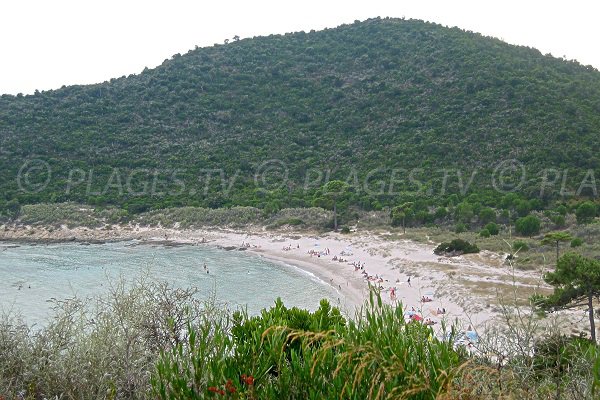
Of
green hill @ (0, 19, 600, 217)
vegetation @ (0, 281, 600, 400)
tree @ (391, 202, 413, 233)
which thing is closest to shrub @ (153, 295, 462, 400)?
vegetation @ (0, 281, 600, 400)

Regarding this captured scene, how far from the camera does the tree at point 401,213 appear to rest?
39.1 meters

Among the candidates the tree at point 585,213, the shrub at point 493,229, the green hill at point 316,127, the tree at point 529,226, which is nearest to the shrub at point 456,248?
the shrub at point 493,229

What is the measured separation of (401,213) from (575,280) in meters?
25.6

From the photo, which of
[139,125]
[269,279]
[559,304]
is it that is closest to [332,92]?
[139,125]

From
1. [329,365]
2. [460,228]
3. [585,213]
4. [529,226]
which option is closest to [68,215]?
[460,228]

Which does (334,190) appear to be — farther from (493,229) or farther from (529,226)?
(529,226)

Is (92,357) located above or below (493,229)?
above

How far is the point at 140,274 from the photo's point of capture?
91.6 feet

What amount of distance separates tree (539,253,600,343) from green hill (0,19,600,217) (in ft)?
89.5

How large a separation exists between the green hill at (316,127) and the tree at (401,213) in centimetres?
393

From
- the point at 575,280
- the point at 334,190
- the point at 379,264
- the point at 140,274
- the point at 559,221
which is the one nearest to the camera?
the point at 575,280

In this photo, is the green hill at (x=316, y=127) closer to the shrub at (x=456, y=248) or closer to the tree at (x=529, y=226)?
the tree at (x=529, y=226)

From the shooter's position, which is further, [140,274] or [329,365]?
[140,274]

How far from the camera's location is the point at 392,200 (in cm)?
4622
